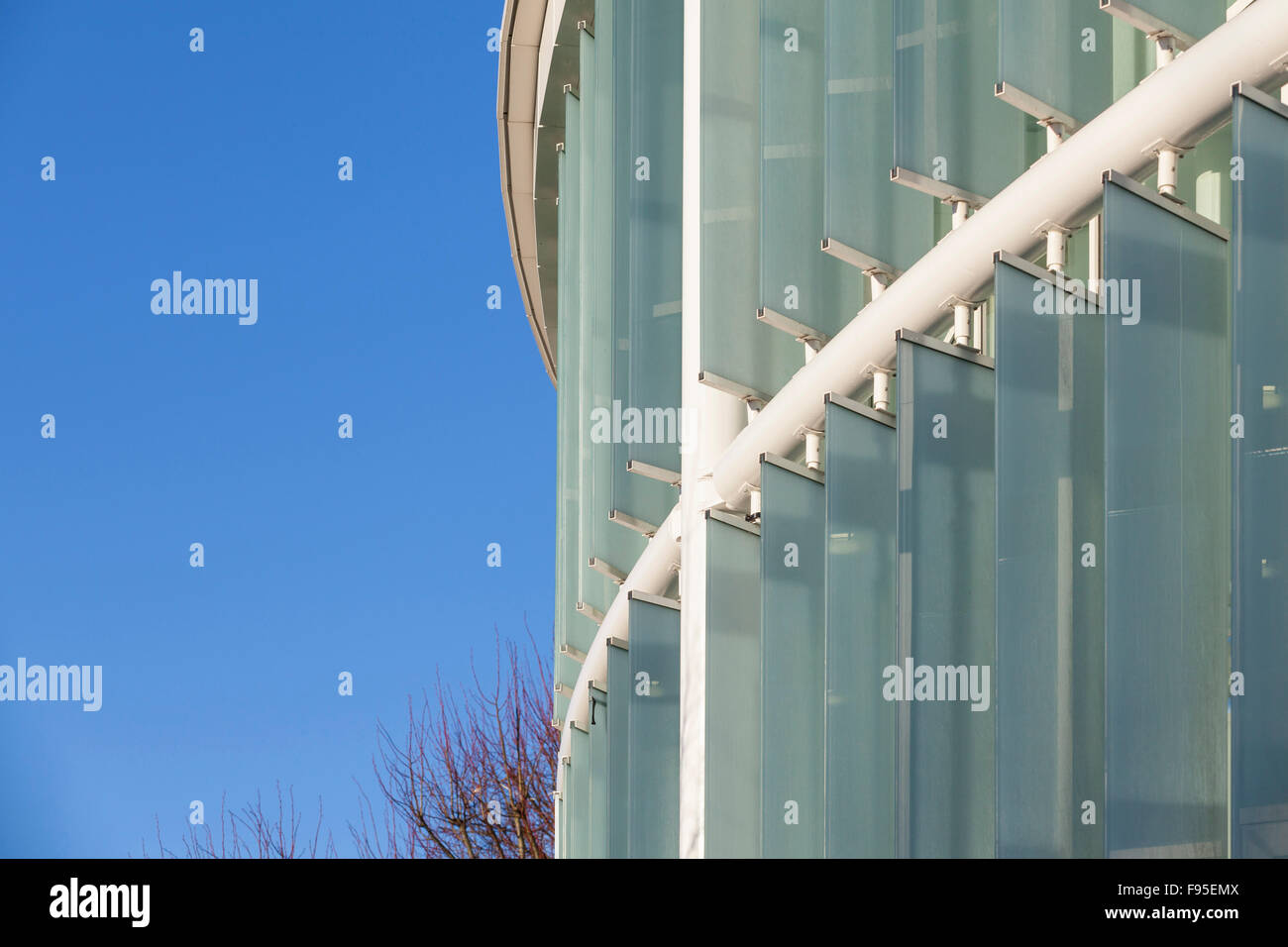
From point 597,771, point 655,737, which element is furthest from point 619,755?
point 597,771

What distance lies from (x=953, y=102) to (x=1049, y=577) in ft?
8.34

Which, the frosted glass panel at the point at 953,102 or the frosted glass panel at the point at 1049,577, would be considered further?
the frosted glass panel at the point at 953,102

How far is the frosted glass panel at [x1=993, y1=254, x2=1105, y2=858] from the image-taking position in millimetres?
6855

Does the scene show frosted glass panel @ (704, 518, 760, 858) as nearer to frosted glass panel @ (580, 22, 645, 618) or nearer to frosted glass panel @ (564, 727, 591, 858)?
frosted glass panel @ (580, 22, 645, 618)

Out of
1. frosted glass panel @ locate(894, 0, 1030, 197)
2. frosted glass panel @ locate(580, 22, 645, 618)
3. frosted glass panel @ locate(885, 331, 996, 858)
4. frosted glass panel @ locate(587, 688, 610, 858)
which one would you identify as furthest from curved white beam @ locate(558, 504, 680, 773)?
frosted glass panel @ locate(894, 0, 1030, 197)

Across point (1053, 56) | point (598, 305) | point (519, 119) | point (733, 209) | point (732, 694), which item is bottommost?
point (732, 694)

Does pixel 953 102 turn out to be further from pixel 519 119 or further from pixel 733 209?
pixel 519 119

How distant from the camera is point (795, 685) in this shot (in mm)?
9242

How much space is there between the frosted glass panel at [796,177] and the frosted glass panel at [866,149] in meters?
0.80

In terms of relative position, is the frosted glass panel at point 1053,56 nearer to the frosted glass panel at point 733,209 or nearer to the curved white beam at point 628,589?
the frosted glass panel at point 733,209

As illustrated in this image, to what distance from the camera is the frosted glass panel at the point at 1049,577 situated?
686 cm

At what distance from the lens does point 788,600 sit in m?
9.23

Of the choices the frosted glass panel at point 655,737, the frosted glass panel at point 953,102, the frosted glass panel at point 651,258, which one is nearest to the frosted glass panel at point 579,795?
the frosted glass panel at point 655,737

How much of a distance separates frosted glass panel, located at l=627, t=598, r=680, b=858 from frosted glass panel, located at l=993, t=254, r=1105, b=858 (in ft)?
16.3
